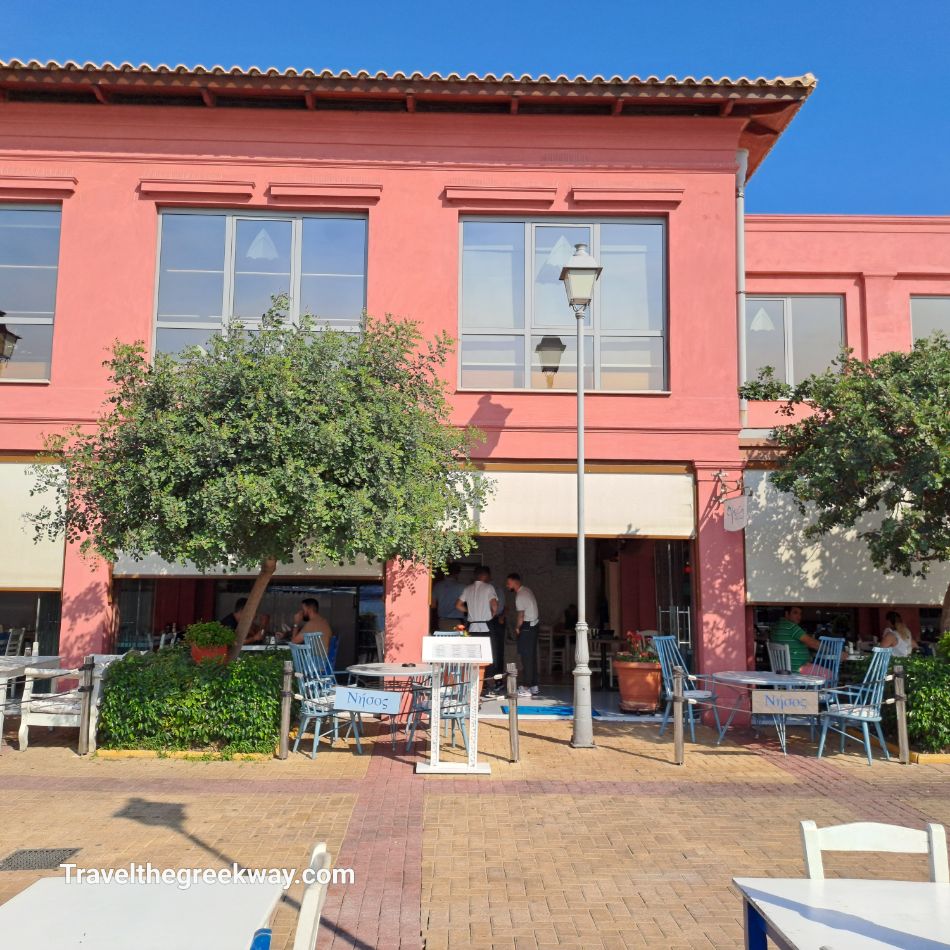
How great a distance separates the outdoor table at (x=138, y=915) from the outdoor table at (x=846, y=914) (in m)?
1.62

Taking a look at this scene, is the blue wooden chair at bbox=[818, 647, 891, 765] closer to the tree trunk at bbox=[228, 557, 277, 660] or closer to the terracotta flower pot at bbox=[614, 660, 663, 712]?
the terracotta flower pot at bbox=[614, 660, 663, 712]

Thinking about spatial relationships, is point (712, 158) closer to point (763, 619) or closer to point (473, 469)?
point (473, 469)

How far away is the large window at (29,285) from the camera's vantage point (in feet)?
38.6

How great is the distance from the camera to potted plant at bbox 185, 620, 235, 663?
996 cm

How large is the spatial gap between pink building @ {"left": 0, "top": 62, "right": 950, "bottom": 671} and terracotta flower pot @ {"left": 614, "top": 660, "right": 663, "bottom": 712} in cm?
72

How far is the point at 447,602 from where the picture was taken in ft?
50.0

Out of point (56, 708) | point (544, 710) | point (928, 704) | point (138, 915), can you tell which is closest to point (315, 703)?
point (56, 708)

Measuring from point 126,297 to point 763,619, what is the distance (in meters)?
11.3

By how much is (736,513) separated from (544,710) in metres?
3.64

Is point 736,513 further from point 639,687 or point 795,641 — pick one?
point 639,687

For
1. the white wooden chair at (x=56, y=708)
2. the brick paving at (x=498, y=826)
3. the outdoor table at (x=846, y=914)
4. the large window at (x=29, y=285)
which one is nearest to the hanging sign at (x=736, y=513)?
the brick paving at (x=498, y=826)

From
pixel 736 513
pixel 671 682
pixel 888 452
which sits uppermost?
pixel 888 452

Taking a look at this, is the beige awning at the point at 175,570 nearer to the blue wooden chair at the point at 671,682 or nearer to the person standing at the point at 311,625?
the person standing at the point at 311,625

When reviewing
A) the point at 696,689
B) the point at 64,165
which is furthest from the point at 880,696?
the point at 64,165
